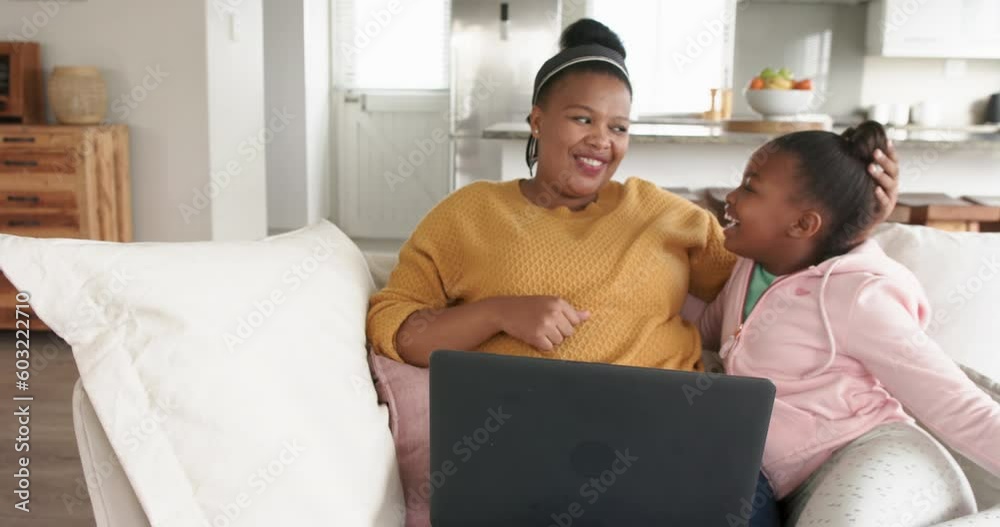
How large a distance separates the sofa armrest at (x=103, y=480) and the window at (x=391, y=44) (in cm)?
568

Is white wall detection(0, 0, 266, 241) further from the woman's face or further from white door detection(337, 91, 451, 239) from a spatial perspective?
the woman's face

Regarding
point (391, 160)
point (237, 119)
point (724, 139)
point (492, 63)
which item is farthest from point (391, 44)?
point (724, 139)

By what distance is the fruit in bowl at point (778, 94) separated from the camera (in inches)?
145

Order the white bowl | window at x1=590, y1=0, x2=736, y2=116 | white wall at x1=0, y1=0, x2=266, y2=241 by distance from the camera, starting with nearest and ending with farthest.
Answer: the white bowl < white wall at x1=0, y1=0, x2=266, y2=241 < window at x1=590, y1=0, x2=736, y2=116

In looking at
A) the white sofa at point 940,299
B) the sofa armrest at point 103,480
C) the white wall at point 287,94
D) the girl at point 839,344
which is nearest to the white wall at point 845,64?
the white wall at point 287,94

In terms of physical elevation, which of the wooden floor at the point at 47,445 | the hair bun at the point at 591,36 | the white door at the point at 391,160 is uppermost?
the hair bun at the point at 591,36

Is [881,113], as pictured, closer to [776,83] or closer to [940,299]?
[776,83]

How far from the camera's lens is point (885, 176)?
4.68ft

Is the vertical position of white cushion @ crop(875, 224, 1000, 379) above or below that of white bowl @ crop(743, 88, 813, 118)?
below

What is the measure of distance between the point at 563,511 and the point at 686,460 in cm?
17

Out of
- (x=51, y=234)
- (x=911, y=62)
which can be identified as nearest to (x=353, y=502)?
(x=51, y=234)

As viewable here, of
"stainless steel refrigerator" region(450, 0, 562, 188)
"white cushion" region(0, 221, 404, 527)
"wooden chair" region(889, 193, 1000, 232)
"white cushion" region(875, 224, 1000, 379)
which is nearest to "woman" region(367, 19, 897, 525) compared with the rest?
"white cushion" region(0, 221, 404, 527)

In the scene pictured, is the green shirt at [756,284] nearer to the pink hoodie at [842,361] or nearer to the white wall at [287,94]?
the pink hoodie at [842,361]

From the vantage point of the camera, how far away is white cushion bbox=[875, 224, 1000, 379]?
1695 mm
